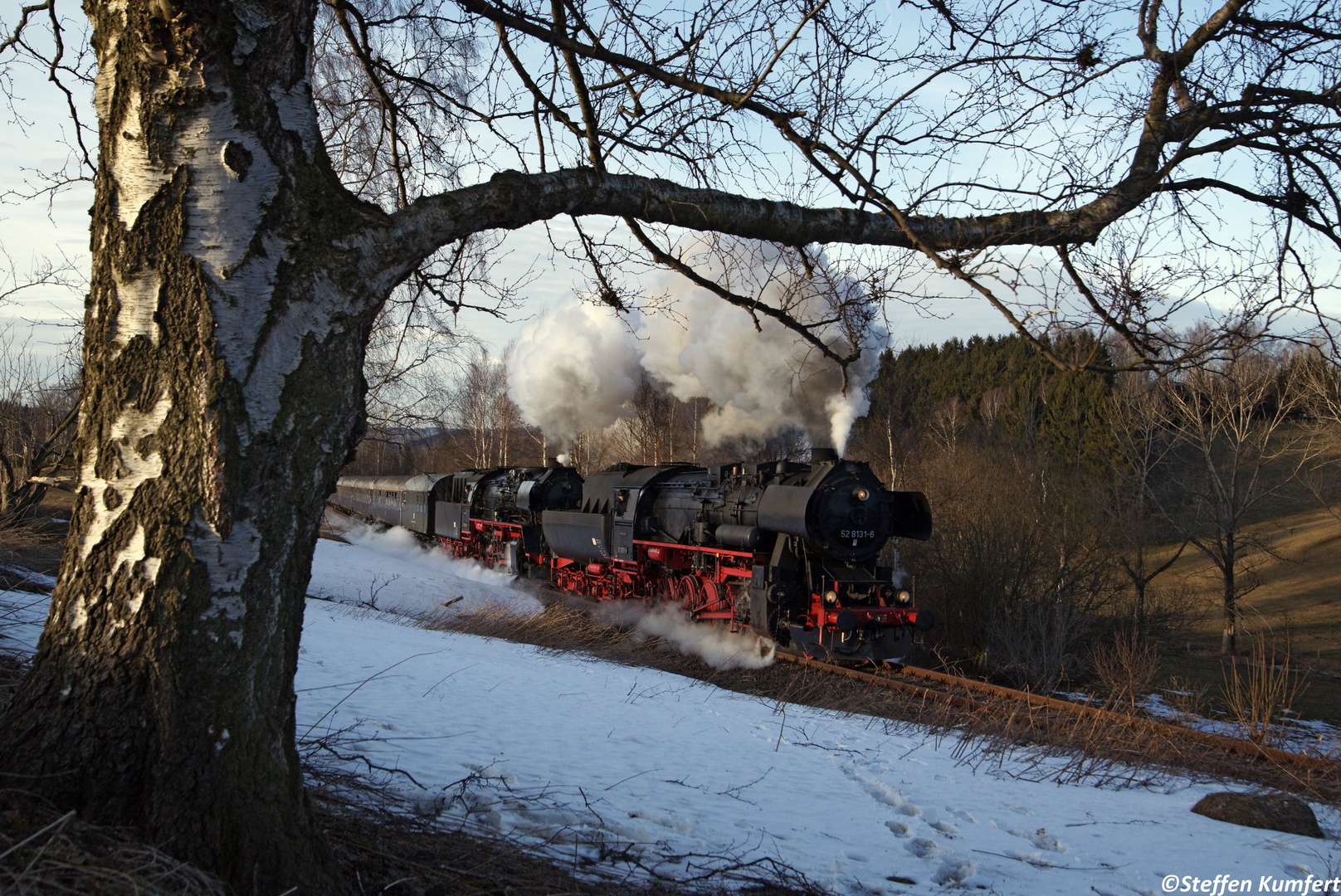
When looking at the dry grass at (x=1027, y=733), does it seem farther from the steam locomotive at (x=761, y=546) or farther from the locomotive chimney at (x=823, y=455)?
the locomotive chimney at (x=823, y=455)

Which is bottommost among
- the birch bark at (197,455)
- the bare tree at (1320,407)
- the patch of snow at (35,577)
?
the patch of snow at (35,577)

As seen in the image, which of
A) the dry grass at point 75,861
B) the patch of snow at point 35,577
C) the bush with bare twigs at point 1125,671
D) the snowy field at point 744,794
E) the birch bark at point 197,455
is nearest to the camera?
the dry grass at point 75,861

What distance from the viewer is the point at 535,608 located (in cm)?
1580

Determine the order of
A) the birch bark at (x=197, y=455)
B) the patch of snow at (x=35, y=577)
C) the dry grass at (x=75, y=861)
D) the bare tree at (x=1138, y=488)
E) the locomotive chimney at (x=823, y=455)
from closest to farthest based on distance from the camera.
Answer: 1. the dry grass at (x=75, y=861)
2. the birch bark at (x=197, y=455)
3. the patch of snow at (x=35, y=577)
4. the locomotive chimney at (x=823, y=455)
5. the bare tree at (x=1138, y=488)

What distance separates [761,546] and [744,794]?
701cm

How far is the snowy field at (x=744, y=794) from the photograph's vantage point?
353cm

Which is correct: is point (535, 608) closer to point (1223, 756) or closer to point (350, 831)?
point (1223, 756)

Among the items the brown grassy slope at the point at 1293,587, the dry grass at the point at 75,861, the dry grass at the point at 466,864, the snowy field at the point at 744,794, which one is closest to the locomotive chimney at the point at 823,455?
the snowy field at the point at 744,794

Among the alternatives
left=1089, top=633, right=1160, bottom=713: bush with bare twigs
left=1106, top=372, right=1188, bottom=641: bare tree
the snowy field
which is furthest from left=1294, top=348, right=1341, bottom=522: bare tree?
the snowy field

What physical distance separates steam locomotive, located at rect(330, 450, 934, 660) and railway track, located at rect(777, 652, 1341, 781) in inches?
13.8

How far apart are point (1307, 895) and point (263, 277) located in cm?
489

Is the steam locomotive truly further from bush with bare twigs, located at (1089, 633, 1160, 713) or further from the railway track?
bush with bare twigs, located at (1089, 633, 1160, 713)

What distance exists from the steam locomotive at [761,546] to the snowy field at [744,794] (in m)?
3.43

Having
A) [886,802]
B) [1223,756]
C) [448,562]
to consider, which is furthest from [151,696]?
[448,562]
